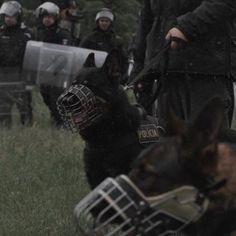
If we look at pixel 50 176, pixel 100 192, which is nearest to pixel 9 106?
pixel 50 176

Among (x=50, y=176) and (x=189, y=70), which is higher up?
(x=189, y=70)

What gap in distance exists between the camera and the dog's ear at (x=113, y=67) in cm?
496

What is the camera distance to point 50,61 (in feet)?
34.1

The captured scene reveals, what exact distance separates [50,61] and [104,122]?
18.7ft

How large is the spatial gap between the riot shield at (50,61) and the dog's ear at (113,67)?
5.20 meters

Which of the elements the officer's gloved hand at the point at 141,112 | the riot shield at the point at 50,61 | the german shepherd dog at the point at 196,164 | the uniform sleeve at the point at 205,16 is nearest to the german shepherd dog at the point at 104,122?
the officer's gloved hand at the point at 141,112

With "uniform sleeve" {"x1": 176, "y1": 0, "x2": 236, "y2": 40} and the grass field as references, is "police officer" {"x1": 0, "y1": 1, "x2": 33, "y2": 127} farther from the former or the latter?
"uniform sleeve" {"x1": 176, "y1": 0, "x2": 236, "y2": 40}

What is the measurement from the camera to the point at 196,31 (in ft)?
15.2

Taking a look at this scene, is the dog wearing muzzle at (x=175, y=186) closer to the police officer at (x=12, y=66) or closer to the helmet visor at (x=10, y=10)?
the police officer at (x=12, y=66)

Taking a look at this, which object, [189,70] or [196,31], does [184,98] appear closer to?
[189,70]

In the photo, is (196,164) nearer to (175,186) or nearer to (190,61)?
(175,186)

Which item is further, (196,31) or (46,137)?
(46,137)

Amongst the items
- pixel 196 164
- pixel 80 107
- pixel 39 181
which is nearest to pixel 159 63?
pixel 80 107

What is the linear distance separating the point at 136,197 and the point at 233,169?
1.50ft
